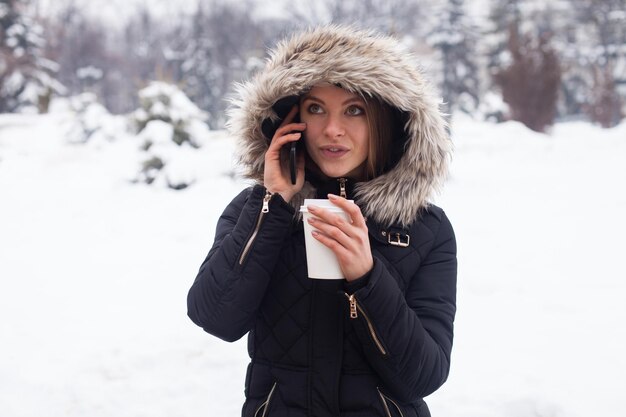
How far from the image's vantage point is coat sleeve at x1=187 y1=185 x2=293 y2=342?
1654 mm

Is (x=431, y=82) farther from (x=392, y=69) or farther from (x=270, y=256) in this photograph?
(x=270, y=256)


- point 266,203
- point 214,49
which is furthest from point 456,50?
point 266,203

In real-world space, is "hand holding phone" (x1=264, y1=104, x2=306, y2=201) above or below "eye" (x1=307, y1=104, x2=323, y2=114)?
below

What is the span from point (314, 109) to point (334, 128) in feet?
0.48

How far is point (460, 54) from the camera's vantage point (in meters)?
31.0

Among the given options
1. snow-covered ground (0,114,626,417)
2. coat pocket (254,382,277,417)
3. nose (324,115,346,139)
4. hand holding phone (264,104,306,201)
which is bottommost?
snow-covered ground (0,114,626,417)

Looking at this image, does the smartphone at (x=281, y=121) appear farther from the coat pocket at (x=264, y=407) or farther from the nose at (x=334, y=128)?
the coat pocket at (x=264, y=407)

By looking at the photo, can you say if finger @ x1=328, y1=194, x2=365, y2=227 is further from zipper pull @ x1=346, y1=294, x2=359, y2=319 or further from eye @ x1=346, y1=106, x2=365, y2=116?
eye @ x1=346, y1=106, x2=365, y2=116

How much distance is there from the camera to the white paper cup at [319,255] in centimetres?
142

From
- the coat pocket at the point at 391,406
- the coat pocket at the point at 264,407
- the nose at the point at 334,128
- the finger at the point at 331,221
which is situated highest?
the nose at the point at 334,128

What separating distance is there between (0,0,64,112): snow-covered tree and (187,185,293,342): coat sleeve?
26097 mm

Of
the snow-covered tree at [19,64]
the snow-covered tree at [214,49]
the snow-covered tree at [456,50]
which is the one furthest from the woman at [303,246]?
the snow-covered tree at [214,49]

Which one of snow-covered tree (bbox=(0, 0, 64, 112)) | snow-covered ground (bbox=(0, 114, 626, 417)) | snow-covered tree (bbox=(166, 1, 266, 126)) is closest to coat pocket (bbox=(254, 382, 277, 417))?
snow-covered ground (bbox=(0, 114, 626, 417))

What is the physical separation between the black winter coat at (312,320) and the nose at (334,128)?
26 cm
